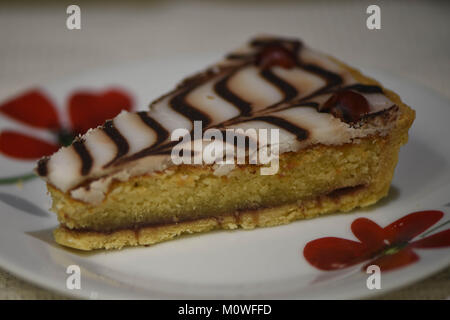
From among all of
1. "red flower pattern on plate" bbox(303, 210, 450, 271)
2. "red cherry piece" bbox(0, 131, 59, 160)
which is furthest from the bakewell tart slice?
"red cherry piece" bbox(0, 131, 59, 160)

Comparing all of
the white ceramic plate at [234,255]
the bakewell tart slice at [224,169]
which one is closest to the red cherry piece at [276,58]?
the bakewell tart slice at [224,169]

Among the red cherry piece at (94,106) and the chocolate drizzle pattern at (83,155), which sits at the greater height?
the red cherry piece at (94,106)

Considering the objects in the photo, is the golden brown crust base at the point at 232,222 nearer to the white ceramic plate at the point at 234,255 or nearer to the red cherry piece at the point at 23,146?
the white ceramic plate at the point at 234,255

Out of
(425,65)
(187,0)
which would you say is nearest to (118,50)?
(187,0)

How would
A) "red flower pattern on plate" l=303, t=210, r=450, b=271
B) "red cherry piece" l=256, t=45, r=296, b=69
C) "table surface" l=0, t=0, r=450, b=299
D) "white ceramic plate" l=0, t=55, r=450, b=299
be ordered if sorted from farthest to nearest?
"table surface" l=0, t=0, r=450, b=299
"red cherry piece" l=256, t=45, r=296, b=69
"red flower pattern on plate" l=303, t=210, r=450, b=271
"white ceramic plate" l=0, t=55, r=450, b=299

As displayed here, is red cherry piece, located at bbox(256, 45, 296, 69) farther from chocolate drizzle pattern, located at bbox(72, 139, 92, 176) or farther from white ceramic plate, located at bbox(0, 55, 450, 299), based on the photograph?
chocolate drizzle pattern, located at bbox(72, 139, 92, 176)

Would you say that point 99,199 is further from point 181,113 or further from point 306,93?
point 306,93

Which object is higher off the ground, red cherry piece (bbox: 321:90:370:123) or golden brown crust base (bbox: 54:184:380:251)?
red cherry piece (bbox: 321:90:370:123)
